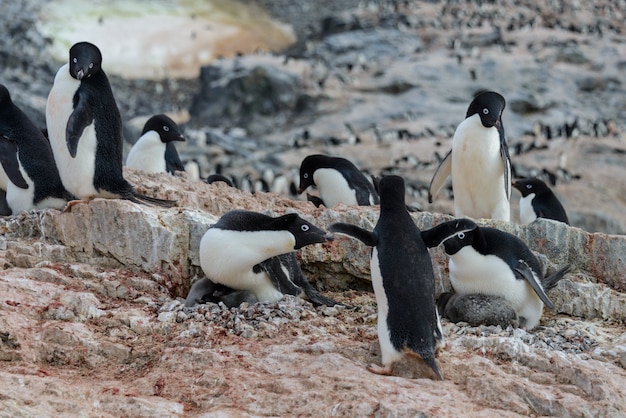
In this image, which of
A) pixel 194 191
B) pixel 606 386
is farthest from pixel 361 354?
pixel 194 191

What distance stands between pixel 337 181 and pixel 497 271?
12.0ft

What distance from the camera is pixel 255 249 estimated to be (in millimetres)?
6941

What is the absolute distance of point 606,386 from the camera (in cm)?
573

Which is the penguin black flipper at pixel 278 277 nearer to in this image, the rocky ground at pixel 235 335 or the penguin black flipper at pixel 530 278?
the rocky ground at pixel 235 335

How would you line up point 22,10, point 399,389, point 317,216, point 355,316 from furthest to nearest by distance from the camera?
point 22,10 → point 317,216 → point 355,316 → point 399,389

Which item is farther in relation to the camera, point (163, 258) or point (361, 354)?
point (163, 258)

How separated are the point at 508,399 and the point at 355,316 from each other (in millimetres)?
1643

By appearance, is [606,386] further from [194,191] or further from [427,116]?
[427,116]

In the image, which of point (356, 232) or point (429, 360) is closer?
point (429, 360)

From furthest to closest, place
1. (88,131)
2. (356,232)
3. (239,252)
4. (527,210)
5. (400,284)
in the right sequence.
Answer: (527,210) → (88,131) → (239,252) → (356,232) → (400,284)

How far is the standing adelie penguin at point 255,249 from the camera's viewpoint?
693 centimetres

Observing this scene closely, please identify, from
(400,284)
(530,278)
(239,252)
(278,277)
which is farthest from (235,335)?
(530,278)

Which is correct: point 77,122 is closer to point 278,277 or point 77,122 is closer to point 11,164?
point 11,164

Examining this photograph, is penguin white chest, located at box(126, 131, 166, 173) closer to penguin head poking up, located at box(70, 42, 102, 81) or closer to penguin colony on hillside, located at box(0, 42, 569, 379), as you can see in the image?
penguin colony on hillside, located at box(0, 42, 569, 379)
